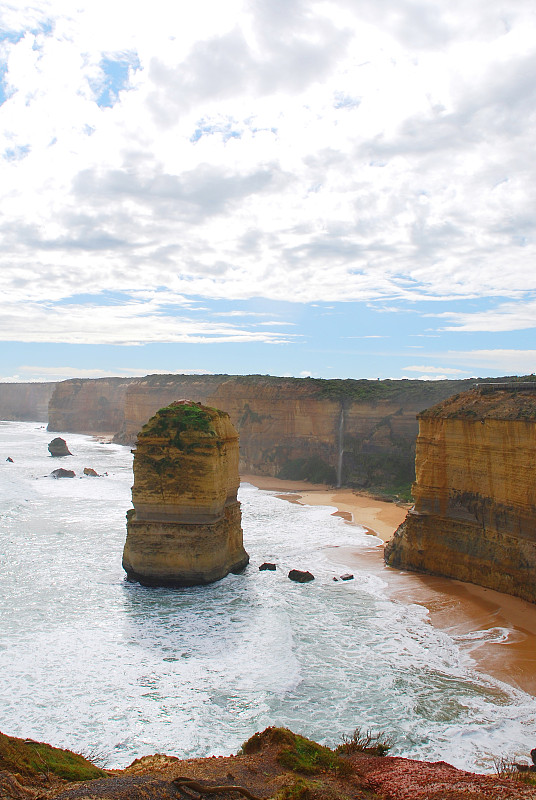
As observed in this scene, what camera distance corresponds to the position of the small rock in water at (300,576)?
18906 mm

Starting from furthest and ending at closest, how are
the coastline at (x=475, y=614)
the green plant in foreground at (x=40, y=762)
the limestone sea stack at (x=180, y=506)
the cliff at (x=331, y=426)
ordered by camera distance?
the cliff at (x=331, y=426), the limestone sea stack at (x=180, y=506), the coastline at (x=475, y=614), the green plant in foreground at (x=40, y=762)

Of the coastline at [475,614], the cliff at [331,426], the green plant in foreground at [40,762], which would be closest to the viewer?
the green plant in foreground at [40,762]

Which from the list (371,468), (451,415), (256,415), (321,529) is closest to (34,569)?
(321,529)

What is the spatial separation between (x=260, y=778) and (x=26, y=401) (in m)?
130

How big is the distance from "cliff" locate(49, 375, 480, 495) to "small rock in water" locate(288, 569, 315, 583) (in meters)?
21.1

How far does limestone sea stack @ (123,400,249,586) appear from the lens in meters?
17.9

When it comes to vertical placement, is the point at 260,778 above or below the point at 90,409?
below

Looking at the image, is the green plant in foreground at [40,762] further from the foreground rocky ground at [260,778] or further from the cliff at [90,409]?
the cliff at [90,409]

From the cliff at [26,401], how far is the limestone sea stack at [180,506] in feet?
369

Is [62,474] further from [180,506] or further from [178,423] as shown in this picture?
[180,506]

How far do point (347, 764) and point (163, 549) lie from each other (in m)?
11.5

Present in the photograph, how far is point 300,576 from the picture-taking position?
62.3ft

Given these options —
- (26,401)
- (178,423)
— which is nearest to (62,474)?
(178,423)

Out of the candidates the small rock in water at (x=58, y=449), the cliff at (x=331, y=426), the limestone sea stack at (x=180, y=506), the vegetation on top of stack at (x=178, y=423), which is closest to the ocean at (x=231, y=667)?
the limestone sea stack at (x=180, y=506)
